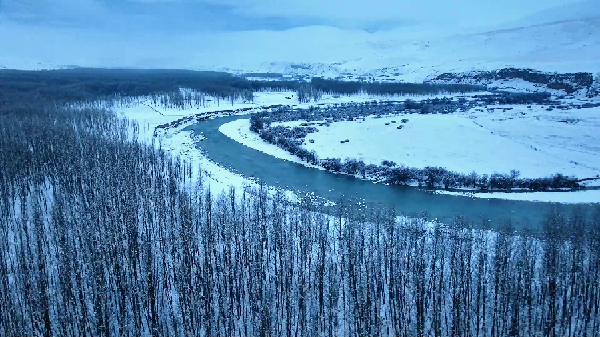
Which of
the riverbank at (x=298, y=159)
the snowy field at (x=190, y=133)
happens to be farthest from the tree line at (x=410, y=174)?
the snowy field at (x=190, y=133)

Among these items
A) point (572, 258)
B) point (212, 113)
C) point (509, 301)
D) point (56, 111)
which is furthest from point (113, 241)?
point (212, 113)

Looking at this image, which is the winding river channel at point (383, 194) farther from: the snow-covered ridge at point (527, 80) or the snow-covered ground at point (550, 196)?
the snow-covered ridge at point (527, 80)

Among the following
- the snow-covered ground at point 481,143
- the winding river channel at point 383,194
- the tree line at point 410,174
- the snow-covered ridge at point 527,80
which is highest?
the snow-covered ridge at point 527,80

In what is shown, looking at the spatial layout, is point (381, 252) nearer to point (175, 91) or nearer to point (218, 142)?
point (218, 142)

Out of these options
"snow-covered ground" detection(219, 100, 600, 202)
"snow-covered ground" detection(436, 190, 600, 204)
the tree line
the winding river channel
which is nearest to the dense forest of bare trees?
the winding river channel

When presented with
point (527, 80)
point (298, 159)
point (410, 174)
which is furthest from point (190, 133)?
point (527, 80)
